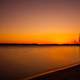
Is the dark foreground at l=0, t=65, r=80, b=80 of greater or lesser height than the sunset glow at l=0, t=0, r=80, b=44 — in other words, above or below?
below

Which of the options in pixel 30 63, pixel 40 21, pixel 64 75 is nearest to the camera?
pixel 64 75

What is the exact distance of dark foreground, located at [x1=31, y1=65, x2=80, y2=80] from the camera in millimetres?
456

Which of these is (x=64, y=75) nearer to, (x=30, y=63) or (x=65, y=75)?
(x=65, y=75)

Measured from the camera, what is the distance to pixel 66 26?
2.49 metres

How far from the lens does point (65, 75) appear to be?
1.66 feet

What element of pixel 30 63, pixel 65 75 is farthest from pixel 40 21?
pixel 65 75

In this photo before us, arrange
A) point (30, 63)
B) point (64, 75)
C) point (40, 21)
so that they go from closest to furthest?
point (64, 75), point (30, 63), point (40, 21)

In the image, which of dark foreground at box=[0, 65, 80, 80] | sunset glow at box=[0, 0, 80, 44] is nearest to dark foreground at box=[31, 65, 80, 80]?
dark foreground at box=[0, 65, 80, 80]

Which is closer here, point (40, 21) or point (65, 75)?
point (65, 75)

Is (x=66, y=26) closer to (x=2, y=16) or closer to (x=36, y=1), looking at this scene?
(x=36, y=1)

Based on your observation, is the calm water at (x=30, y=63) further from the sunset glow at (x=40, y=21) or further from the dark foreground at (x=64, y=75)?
the sunset glow at (x=40, y=21)

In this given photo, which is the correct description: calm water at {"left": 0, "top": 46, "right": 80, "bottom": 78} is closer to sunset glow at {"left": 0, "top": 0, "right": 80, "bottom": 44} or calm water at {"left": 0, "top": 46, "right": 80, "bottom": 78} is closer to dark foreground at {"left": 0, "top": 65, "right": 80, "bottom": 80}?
dark foreground at {"left": 0, "top": 65, "right": 80, "bottom": 80}

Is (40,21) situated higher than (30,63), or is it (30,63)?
(40,21)

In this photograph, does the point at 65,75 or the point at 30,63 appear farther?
the point at 30,63
